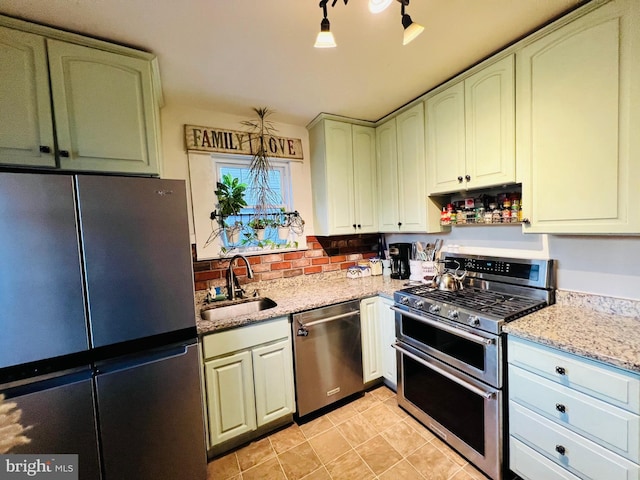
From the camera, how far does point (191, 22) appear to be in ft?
3.98

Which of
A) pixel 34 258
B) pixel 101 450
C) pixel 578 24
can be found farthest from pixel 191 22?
pixel 101 450

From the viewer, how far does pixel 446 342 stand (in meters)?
1.59

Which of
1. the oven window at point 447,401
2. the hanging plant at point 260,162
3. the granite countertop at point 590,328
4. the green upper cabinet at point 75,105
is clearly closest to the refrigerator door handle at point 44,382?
the green upper cabinet at point 75,105

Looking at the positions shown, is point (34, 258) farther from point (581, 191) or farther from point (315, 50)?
point (581, 191)

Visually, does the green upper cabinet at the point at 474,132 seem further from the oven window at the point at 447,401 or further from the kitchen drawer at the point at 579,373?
the oven window at the point at 447,401

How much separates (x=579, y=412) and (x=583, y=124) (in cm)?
130

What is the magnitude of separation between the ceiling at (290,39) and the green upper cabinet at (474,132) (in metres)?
0.14

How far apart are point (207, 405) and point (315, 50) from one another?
215 centimetres

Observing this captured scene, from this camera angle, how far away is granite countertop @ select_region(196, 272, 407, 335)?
5.25 ft

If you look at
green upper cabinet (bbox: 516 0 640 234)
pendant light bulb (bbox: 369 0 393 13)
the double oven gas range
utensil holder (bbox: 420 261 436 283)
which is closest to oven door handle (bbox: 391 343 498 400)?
the double oven gas range

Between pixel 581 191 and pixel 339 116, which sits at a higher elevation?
pixel 339 116

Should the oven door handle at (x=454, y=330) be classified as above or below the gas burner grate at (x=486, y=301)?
below

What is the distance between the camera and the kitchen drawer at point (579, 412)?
38.2 inches

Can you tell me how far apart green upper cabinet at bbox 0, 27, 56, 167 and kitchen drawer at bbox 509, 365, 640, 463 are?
8.17 feet
